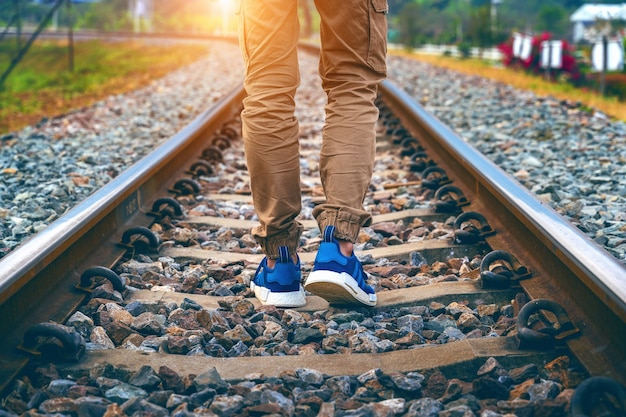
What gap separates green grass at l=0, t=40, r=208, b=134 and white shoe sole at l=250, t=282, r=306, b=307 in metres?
5.57

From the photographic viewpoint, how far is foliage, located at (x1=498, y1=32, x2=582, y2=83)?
13.1 metres

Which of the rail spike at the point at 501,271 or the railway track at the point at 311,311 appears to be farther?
the rail spike at the point at 501,271

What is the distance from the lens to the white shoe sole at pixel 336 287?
8.07 ft

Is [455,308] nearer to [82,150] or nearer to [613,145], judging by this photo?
[613,145]

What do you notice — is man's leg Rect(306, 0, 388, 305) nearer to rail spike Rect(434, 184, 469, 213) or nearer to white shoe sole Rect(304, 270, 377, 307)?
white shoe sole Rect(304, 270, 377, 307)

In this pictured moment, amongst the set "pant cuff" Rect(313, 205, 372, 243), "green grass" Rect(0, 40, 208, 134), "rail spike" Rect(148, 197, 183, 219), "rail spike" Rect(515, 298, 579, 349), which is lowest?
"green grass" Rect(0, 40, 208, 134)

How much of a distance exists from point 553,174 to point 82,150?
10.0 feet

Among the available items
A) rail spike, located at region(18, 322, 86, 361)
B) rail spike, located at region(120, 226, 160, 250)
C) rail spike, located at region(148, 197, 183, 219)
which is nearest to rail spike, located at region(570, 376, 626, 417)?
rail spike, located at region(18, 322, 86, 361)

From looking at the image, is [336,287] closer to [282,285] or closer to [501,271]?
[282,285]

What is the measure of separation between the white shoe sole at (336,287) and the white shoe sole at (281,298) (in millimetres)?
125

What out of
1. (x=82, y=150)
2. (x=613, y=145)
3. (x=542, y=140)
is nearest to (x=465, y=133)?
(x=542, y=140)

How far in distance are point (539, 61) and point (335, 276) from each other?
12.7 m

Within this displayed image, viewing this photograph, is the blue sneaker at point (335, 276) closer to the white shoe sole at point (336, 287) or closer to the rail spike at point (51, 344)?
the white shoe sole at point (336, 287)

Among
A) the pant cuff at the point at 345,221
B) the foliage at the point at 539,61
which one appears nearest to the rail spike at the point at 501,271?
the pant cuff at the point at 345,221
